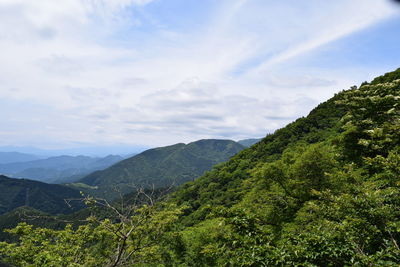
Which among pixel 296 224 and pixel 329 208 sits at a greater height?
pixel 329 208

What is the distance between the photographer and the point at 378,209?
27.7ft

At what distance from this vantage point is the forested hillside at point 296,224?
24.8 ft

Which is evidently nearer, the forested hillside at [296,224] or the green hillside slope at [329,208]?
the green hillside slope at [329,208]

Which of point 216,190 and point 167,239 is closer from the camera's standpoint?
point 167,239

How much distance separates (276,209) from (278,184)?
2612 mm

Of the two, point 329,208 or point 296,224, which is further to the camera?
point 296,224

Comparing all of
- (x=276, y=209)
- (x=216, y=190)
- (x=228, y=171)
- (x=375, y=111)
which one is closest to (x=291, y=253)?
(x=276, y=209)

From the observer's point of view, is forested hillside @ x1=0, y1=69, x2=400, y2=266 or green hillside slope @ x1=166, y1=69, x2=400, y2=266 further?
forested hillside @ x1=0, y1=69, x2=400, y2=266

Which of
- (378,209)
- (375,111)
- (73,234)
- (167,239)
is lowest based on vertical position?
(167,239)

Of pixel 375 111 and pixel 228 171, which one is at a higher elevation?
pixel 375 111

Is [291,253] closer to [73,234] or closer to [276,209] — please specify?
[276,209]

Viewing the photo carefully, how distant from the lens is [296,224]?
595 inches

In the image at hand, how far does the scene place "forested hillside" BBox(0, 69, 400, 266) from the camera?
756cm

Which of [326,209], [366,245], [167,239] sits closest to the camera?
[366,245]
